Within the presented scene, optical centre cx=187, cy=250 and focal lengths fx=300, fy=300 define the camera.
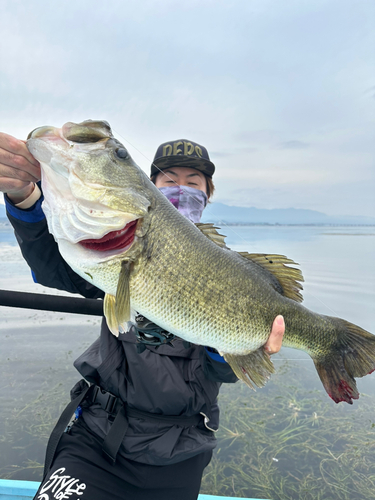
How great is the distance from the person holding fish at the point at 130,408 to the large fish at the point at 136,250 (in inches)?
9.4

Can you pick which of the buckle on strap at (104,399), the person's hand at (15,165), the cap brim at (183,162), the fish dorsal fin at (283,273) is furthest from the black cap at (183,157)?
the buckle on strap at (104,399)

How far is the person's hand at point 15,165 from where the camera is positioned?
136 centimetres

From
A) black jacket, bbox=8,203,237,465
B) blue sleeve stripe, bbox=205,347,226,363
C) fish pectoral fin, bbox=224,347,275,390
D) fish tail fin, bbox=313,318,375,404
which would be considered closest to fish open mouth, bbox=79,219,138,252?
black jacket, bbox=8,203,237,465

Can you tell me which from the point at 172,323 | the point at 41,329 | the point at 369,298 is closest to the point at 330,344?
the point at 172,323

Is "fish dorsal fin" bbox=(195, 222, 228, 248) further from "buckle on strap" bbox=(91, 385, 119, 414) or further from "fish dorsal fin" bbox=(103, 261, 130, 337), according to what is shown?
"buckle on strap" bbox=(91, 385, 119, 414)

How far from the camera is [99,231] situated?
1.44 m

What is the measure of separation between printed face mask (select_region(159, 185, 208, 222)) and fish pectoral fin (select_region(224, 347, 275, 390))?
1279mm

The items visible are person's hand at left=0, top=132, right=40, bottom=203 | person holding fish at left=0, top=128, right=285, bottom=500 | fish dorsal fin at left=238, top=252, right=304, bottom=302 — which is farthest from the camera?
fish dorsal fin at left=238, top=252, right=304, bottom=302

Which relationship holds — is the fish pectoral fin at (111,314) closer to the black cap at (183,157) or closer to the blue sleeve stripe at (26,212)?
the blue sleeve stripe at (26,212)

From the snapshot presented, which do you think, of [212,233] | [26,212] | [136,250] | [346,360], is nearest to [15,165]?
[26,212]

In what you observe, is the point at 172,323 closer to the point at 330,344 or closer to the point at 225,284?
the point at 225,284

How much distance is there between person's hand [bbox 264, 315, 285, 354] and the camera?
5.61ft

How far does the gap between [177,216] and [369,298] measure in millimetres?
6164

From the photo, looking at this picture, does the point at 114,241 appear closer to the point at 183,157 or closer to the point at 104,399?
the point at 104,399
